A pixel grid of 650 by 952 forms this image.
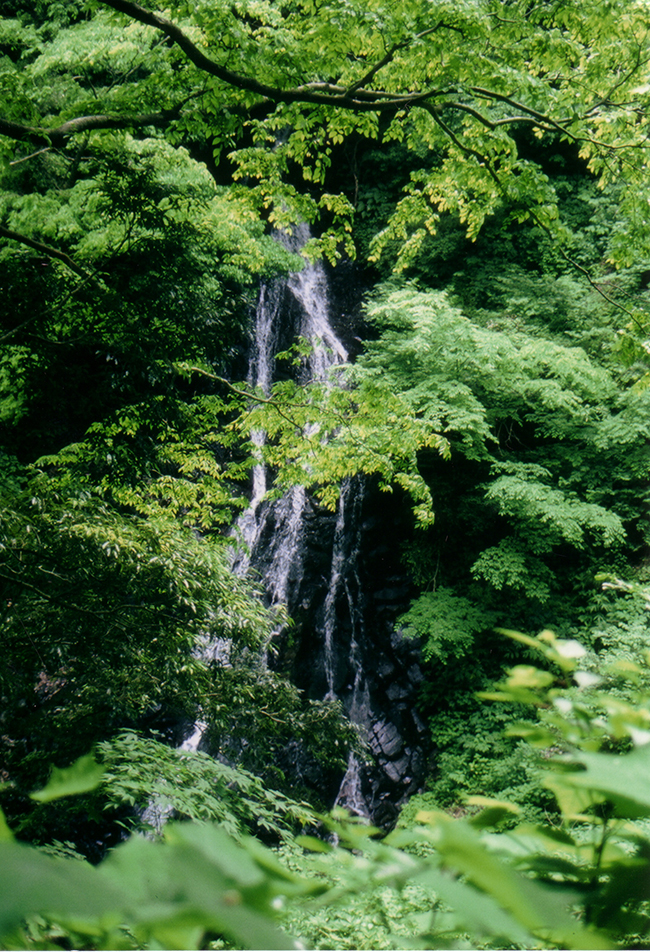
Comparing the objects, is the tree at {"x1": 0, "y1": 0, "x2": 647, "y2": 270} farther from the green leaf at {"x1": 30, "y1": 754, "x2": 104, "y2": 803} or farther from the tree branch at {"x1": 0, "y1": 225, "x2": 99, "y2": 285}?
the green leaf at {"x1": 30, "y1": 754, "x2": 104, "y2": 803}

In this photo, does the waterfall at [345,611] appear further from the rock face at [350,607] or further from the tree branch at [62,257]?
the tree branch at [62,257]

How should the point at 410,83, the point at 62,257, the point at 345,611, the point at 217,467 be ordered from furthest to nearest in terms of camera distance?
1. the point at 345,611
2. the point at 217,467
3. the point at 410,83
4. the point at 62,257

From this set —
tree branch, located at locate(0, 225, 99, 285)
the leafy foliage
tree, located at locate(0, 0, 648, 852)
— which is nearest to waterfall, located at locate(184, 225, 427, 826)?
tree, located at locate(0, 0, 648, 852)

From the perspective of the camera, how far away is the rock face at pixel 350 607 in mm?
7402

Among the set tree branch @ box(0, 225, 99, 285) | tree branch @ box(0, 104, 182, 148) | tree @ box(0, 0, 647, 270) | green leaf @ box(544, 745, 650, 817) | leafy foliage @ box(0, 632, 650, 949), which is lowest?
leafy foliage @ box(0, 632, 650, 949)

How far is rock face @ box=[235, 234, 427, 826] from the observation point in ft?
24.3

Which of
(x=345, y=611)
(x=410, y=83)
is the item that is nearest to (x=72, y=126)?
(x=410, y=83)

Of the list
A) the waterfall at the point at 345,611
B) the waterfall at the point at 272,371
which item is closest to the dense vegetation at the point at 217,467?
the waterfall at the point at 345,611

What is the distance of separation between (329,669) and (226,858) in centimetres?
826

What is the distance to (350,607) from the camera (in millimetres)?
8586

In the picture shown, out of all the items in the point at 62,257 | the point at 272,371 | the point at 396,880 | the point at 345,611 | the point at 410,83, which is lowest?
the point at 396,880

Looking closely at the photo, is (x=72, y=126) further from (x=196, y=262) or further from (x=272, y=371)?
(x=272, y=371)

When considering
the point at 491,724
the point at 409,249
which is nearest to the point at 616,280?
the point at 409,249

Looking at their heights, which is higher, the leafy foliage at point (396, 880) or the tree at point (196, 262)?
the tree at point (196, 262)
